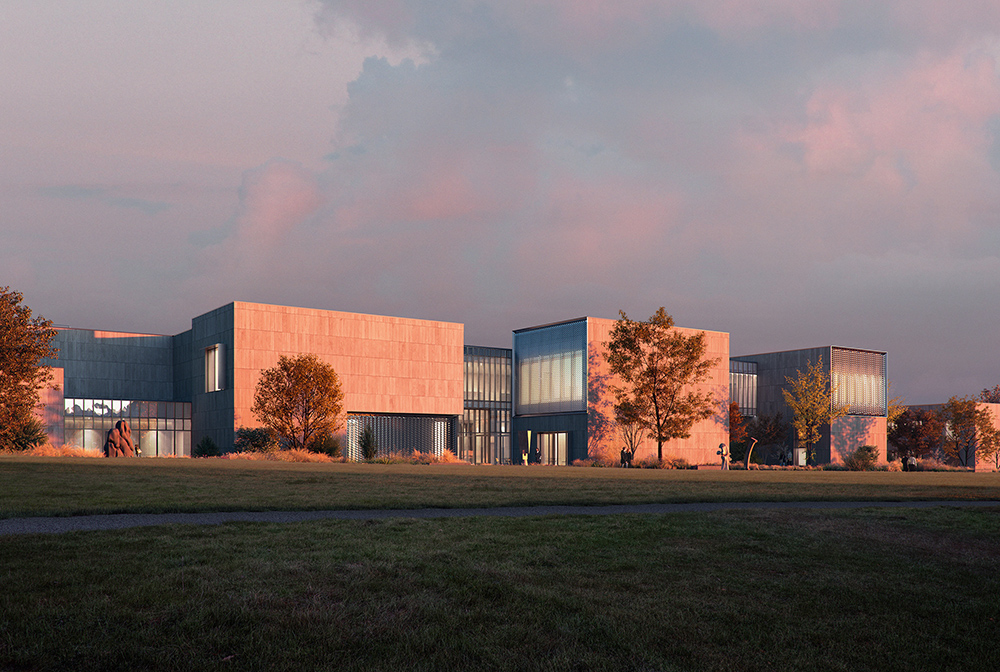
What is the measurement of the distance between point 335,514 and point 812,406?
212 ft

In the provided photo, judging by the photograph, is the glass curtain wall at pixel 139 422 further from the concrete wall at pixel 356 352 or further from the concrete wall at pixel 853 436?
the concrete wall at pixel 853 436

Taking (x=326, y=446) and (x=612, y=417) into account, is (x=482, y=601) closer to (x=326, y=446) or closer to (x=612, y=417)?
(x=326, y=446)

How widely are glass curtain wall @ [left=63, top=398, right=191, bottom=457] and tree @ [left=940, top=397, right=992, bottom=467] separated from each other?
67794mm

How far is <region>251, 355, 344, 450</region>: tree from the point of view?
45.5 metres

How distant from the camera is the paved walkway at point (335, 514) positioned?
9789 millimetres

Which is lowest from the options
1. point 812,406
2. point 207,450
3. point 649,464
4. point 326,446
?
point 649,464

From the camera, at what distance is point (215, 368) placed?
60312mm

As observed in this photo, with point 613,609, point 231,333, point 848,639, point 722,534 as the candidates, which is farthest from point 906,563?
point 231,333

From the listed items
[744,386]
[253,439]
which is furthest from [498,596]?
[744,386]

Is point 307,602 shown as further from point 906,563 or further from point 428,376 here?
point 428,376

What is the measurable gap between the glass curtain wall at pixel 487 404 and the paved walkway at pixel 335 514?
5618cm

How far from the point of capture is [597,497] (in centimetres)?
1586

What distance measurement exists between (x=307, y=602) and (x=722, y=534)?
20.3ft

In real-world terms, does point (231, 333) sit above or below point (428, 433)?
above
